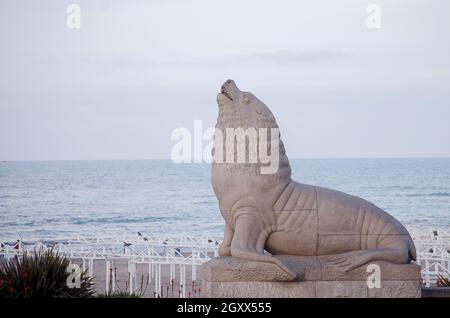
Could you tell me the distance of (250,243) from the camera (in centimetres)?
812

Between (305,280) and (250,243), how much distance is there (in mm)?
611

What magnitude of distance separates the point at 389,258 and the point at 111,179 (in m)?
47.9

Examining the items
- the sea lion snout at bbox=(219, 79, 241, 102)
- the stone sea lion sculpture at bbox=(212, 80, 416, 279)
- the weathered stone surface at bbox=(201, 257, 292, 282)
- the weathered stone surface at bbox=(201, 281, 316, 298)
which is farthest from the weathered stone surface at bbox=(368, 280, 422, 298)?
the sea lion snout at bbox=(219, 79, 241, 102)

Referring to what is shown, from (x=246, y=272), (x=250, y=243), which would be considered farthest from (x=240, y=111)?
(x=246, y=272)

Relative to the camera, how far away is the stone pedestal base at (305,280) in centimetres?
795

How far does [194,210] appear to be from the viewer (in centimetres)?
4209

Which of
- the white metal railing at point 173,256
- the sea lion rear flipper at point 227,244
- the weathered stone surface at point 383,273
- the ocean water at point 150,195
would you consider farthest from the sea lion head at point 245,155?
the ocean water at point 150,195

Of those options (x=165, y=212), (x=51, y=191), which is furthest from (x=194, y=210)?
(x=51, y=191)

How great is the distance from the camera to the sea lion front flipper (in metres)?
7.93

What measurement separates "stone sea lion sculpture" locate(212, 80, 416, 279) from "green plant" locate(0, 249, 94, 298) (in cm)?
155

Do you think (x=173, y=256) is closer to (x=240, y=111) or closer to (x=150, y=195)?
(x=240, y=111)

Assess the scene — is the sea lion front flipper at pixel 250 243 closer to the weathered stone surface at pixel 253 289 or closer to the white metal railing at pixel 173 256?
the weathered stone surface at pixel 253 289
